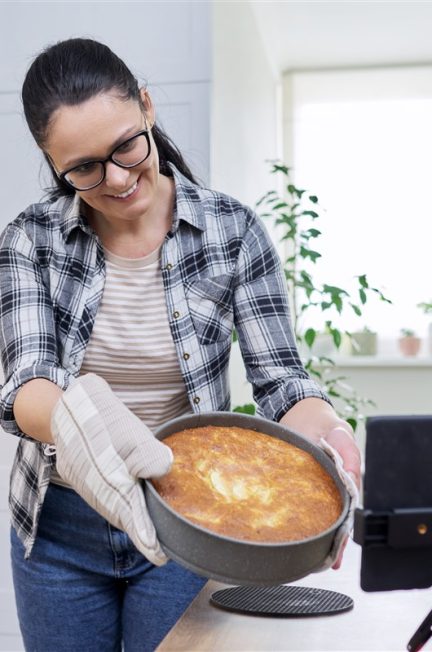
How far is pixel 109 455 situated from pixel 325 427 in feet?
1.21

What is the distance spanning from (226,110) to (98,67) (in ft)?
6.03

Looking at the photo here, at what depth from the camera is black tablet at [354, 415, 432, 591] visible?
772 mm

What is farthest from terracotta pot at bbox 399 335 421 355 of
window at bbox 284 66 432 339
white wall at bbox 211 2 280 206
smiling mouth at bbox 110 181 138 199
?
smiling mouth at bbox 110 181 138 199

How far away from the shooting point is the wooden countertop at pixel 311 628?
98cm

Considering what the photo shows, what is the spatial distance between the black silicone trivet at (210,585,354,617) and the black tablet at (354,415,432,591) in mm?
276

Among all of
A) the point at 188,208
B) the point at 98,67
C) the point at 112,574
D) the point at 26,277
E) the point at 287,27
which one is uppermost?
the point at 287,27

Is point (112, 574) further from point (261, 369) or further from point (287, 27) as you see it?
point (287, 27)

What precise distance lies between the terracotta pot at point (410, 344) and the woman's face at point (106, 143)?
416 cm

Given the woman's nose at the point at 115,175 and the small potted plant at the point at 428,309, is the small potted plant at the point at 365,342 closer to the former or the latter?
the small potted plant at the point at 428,309

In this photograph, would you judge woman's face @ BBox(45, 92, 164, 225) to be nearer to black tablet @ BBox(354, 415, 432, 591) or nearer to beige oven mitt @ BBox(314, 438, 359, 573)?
beige oven mitt @ BBox(314, 438, 359, 573)

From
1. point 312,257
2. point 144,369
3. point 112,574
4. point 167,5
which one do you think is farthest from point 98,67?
point 312,257

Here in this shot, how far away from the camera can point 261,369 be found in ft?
4.39

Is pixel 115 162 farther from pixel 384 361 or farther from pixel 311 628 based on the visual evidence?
pixel 384 361

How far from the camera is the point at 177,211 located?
1399 mm
